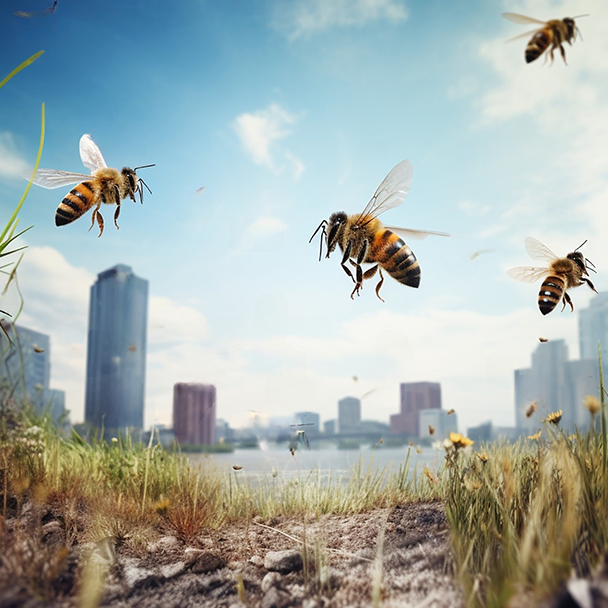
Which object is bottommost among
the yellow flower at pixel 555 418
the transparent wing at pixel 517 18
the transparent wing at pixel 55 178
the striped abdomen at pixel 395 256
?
the yellow flower at pixel 555 418

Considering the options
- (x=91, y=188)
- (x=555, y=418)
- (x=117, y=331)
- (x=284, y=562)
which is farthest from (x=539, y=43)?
(x=117, y=331)

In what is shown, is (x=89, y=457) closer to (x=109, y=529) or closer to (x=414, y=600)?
(x=109, y=529)

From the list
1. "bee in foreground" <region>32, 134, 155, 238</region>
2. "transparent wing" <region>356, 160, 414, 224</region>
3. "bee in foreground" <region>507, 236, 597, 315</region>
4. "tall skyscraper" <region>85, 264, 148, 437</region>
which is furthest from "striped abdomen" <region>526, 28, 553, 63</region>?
"tall skyscraper" <region>85, 264, 148, 437</region>

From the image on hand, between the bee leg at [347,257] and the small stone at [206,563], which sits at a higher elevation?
the bee leg at [347,257]

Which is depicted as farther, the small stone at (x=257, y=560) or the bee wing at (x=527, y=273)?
the bee wing at (x=527, y=273)

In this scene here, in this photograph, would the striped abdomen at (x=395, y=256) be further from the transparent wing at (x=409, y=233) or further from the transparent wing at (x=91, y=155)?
the transparent wing at (x=91, y=155)

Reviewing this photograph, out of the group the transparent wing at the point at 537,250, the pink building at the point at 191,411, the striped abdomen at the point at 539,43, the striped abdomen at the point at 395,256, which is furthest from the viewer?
the pink building at the point at 191,411

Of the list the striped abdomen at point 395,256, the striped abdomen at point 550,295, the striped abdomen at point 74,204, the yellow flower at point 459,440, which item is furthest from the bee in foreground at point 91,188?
the striped abdomen at point 550,295
